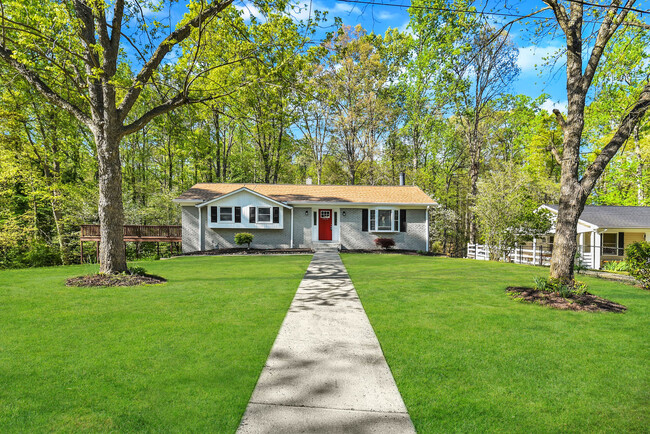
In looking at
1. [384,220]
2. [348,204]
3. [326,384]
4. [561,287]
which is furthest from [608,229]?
[326,384]

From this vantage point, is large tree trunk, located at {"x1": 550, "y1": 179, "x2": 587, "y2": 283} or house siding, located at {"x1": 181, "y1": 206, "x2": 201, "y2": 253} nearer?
large tree trunk, located at {"x1": 550, "y1": 179, "x2": 587, "y2": 283}

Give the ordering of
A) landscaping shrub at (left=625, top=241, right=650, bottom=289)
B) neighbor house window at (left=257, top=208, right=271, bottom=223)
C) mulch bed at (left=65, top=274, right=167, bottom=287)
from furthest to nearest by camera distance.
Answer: neighbor house window at (left=257, top=208, right=271, bottom=223) → landscaping shrub at (left=625, top=241, right=650, bottom=289) → mulch bed at (left=65, top=274, right=167, bottom=287)

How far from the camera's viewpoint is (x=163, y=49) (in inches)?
303

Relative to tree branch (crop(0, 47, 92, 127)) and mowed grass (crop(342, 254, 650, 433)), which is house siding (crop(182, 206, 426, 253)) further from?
mowed grass (crop(342, 254, 650, 433))

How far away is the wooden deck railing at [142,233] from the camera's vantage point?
54.7 ft

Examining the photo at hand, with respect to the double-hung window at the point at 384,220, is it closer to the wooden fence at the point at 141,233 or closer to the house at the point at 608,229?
the house at the point at 608,229

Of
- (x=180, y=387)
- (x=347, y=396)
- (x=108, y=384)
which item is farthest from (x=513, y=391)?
(x=108, y=384)

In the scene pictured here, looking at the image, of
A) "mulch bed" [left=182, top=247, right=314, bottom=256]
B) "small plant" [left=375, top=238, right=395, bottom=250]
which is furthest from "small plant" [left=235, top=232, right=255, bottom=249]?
"small plant" [left=375, top=238, right=395, bottom=250]

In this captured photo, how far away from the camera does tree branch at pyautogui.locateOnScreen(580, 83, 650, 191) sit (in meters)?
5.93

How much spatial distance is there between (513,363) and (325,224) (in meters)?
15.4

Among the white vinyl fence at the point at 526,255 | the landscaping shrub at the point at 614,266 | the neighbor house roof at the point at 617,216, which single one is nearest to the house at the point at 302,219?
the white vinyl fence at the point at 526,255

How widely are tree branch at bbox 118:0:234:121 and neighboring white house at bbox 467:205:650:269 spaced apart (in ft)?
56.5

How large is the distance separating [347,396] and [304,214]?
15870 mm

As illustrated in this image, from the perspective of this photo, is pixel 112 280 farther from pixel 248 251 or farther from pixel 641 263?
pixel 641 263
